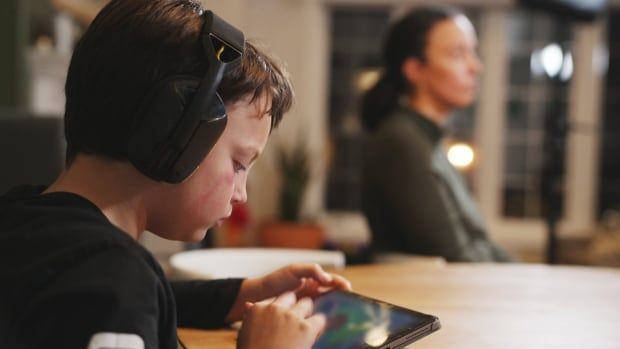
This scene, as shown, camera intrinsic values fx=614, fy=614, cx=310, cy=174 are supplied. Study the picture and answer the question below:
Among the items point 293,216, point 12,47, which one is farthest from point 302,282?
point 293,216

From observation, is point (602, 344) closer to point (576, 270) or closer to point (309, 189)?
point (576, 270)

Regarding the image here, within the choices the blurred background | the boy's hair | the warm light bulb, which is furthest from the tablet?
the warm light bulb

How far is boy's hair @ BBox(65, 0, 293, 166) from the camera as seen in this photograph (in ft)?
1.97

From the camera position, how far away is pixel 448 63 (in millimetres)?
1966

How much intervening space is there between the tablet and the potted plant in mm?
3383

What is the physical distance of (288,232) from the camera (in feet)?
13.9

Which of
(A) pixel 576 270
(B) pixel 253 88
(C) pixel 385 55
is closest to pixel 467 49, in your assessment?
(C) pixel 385 55

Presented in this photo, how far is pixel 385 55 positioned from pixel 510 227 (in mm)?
2767

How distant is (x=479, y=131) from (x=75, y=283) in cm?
419

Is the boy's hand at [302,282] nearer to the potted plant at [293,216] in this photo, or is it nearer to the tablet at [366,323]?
the tablet at [366,323]

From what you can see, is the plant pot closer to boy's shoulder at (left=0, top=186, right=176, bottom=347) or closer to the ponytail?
the ponytail

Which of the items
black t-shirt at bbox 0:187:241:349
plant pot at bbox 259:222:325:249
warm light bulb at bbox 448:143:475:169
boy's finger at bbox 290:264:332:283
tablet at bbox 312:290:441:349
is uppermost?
black t-shirt at bbox 0:187:241:349

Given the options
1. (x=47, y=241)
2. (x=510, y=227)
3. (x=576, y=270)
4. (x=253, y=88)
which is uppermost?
(x=253, y=88)

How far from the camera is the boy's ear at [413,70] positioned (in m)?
2.00
